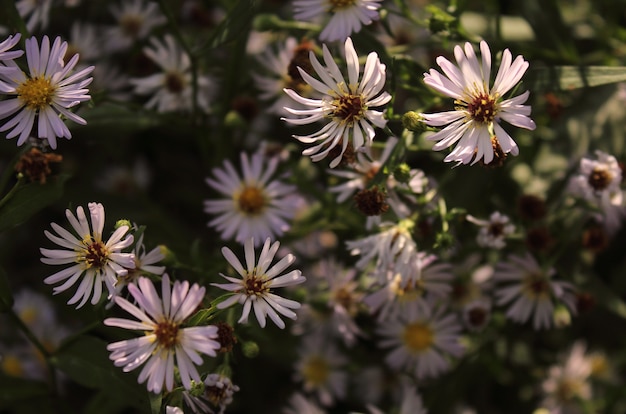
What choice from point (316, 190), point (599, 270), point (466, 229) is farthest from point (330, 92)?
point (599, 270)

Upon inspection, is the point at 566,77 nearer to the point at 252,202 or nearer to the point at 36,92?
the point at 252,202

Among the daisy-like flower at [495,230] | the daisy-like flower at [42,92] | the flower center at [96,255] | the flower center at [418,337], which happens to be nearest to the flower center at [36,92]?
the daisy-like flower at [42,92]

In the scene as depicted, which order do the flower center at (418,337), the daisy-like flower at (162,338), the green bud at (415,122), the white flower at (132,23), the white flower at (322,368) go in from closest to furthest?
the daisy-like flower at (162,338) < the green bud at (415,122) < the flower center at (418,337) < the white flower at (322,368) < the white flower at (132,23)

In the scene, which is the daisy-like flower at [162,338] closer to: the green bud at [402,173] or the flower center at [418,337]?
the green bud at [402,173]

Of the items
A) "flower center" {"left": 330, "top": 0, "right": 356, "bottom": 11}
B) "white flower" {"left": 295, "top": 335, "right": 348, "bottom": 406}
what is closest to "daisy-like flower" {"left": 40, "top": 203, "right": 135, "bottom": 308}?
"flower center" {"left": 330, "top": 0, "right": 356, "bottom": 11}

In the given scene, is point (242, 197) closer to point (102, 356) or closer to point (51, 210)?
point (102, 356)

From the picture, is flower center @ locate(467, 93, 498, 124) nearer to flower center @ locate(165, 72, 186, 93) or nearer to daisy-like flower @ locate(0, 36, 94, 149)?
daisy-like flower @ locate(0, 36, 94, 149)

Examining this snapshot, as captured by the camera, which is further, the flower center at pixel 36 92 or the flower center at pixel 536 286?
the flower center at pixel 536 286

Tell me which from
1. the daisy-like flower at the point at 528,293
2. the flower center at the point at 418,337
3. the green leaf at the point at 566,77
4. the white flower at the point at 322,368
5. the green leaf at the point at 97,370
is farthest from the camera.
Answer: the white flower at the point at 322,368
